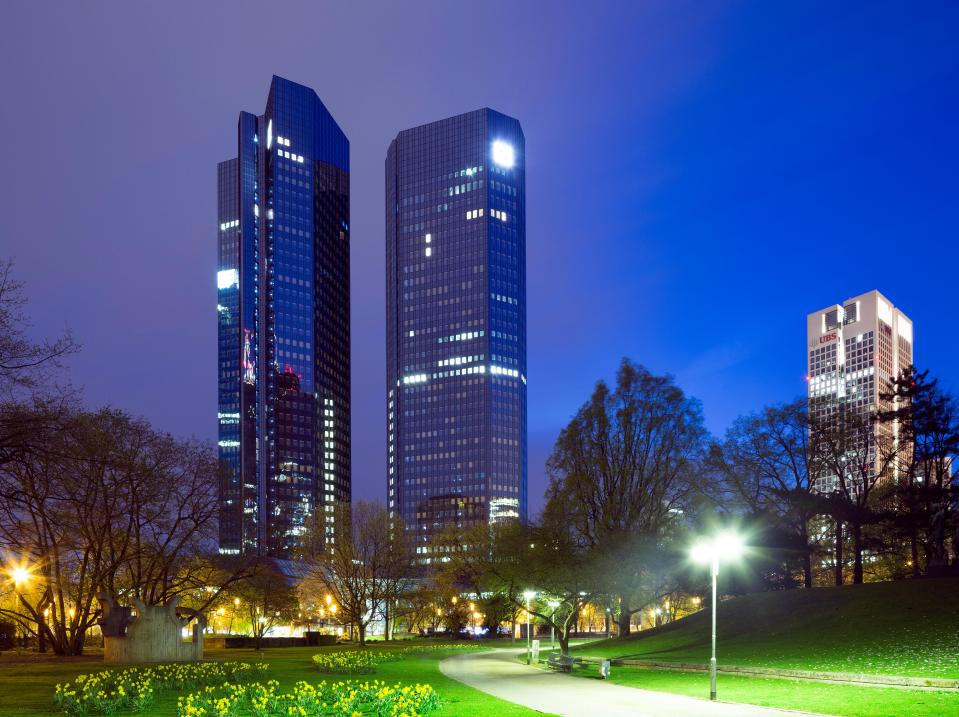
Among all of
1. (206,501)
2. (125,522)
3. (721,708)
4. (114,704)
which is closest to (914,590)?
(721,708)

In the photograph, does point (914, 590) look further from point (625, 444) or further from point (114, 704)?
point (114, 704)

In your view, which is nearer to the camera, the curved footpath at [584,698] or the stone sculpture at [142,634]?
the curved footpath at [584,698]

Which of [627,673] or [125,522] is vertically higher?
[125,522]

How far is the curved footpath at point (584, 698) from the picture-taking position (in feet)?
75.5

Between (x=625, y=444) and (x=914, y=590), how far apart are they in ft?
61.8

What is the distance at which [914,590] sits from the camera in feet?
140

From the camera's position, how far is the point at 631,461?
54.8 m

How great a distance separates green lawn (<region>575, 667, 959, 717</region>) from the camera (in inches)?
850

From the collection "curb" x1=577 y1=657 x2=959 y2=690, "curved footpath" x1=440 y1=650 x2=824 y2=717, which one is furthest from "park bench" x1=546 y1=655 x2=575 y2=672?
"curb" x1=577 y1=657 x2=959 y2=690

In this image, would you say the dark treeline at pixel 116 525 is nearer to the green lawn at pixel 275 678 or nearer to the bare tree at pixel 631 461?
the green lawn at pixel 275 678

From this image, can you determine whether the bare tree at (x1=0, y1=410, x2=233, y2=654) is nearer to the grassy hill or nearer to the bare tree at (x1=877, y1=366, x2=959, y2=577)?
the grassy hill

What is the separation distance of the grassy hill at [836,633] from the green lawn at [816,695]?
9.13ft

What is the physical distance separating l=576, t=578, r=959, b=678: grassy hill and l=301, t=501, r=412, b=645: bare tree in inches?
1083

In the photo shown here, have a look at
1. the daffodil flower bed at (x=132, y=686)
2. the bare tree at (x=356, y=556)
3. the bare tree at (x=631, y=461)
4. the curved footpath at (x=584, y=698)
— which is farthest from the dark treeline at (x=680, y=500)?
the bare tree at (x=356, y=556)
